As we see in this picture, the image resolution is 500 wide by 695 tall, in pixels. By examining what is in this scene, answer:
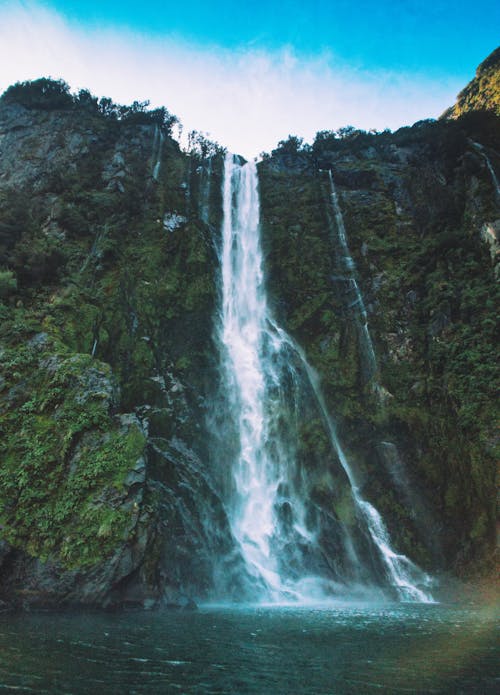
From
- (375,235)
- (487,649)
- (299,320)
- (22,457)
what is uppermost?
(375,235)

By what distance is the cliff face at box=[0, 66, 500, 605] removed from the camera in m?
11.8

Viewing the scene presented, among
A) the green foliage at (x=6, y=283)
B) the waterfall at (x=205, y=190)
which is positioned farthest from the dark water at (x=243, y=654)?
the waterfall at (x=205, y=190)

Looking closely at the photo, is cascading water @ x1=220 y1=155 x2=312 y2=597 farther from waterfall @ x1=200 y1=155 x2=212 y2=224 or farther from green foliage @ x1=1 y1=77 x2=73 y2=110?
green foliage @ x1=1 y1=77 x2=73 y2=110

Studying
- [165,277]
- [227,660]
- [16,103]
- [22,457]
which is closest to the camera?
[227,660]

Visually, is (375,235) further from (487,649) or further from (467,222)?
(487,649)

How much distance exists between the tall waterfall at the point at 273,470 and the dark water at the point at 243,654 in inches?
225

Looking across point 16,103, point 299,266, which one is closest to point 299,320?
point 299,266

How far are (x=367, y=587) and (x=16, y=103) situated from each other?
42273 mm

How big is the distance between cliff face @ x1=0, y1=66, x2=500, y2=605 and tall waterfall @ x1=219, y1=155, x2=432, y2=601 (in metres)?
0.78

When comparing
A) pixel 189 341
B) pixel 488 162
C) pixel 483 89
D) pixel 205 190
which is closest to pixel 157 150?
pixel 205 190

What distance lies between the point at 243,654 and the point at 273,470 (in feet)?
39.0

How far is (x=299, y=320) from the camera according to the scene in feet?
80.3

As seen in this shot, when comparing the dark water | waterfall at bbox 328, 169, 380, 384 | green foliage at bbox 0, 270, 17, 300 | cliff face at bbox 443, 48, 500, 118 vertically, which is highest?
cliff face at bbox 443, 48, 500, 118

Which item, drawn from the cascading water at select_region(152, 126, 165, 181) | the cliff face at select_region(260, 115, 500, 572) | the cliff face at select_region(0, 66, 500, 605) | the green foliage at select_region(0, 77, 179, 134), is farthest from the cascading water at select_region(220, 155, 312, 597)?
the green foliage at select_region(0, 77, 179, 134)
